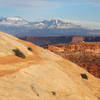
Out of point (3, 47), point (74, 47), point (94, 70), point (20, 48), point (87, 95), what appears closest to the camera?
point (87, 95)

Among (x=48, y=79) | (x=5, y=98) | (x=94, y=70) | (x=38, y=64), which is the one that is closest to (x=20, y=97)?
(x=5, y=98)

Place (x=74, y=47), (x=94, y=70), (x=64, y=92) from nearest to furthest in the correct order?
(x=64, y=92)
(x=94, y=70)
(x=74, y=47)

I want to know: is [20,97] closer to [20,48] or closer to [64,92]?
[64,92]

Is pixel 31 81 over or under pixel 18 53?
under

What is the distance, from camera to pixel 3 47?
26.0 meters

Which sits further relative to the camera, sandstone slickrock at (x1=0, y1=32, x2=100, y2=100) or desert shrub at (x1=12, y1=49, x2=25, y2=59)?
desert shrub at (x1=12, y1=49, x2=25, y2=59)

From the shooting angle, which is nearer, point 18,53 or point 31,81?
point 31,81

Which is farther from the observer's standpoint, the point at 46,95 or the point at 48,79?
the point at 48,79

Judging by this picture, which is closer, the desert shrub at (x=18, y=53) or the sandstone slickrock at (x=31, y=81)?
the sandstone slickrock at (x=31, y=81)

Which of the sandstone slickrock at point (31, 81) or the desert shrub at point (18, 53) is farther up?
the desert shrub at point (18, 53)

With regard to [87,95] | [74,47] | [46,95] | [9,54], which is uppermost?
[9,54]

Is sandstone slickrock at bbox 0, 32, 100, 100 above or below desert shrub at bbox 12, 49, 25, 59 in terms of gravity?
below

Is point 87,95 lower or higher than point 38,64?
lower

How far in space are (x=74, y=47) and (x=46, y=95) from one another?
11872 centimetres
